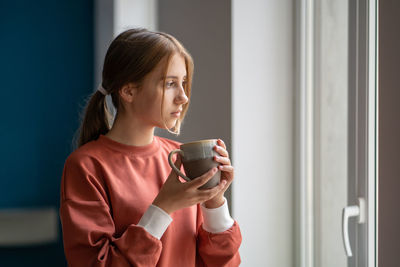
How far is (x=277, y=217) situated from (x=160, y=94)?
68cm

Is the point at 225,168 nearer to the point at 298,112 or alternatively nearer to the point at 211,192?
the point at 211,192

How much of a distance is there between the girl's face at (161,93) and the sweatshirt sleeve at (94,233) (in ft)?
0.60

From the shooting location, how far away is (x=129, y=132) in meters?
0.94

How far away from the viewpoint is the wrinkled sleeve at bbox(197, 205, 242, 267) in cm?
92

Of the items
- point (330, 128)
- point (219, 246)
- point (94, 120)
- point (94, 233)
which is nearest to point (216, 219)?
point (219, 246)

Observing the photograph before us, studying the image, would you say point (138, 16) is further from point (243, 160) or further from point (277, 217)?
point (277, 217)

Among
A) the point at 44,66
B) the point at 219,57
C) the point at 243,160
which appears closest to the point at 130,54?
the point at 219,57

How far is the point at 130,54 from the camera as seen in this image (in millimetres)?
880

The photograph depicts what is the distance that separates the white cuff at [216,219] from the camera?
91 centimetres

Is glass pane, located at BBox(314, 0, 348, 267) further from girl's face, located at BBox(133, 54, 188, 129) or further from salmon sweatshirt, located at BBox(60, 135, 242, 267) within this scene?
girl's face, located at BBox(133, 54, 188, 129)

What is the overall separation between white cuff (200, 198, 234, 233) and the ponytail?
32cm

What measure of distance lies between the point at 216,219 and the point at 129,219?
Answer: 19cm
